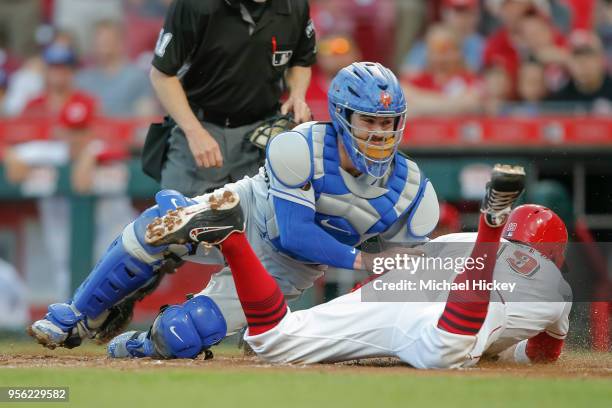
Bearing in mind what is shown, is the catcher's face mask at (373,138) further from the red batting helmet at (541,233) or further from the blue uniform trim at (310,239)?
the red batting helmet at (541,233)

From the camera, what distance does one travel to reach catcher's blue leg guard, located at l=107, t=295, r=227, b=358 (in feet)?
21.0

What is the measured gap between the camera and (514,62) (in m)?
12.3

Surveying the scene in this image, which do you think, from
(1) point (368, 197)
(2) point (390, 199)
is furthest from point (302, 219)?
(2) point (390, 199)

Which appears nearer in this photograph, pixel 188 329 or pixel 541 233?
pixel 188 329

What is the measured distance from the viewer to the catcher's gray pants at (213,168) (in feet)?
25.0

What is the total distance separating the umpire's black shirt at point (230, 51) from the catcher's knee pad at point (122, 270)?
3.65ft

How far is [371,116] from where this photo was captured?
645 cm

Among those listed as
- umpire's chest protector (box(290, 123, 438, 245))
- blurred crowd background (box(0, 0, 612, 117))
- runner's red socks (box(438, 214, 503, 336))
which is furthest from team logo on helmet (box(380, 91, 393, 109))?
blurred crowd background (box(0, 0, 612, 117))

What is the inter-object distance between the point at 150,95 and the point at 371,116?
21.3 feet

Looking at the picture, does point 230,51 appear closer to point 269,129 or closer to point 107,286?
point 269,129

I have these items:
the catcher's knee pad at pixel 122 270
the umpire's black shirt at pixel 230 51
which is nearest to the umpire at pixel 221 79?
the umpire's black shirt at pixel 230 51

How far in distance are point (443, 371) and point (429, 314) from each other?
0.94 ft

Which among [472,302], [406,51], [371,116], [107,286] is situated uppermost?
[371,116]

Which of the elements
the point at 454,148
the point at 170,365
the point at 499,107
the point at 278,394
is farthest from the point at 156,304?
the point at 278,394
